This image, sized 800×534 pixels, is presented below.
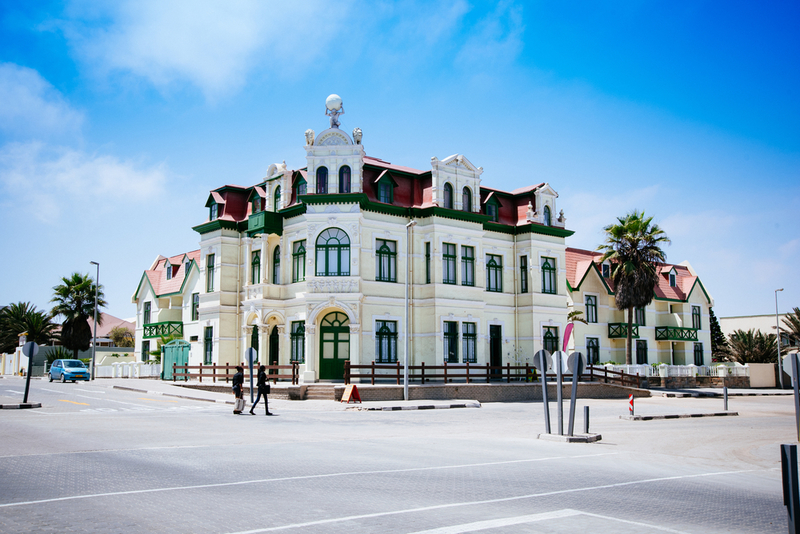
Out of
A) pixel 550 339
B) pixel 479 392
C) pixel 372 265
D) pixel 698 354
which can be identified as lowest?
pixel 479 392

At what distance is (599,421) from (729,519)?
51.0 feet

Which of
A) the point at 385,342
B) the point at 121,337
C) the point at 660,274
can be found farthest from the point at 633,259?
the point at 121,337

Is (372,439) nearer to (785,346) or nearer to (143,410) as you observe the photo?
(143,410)

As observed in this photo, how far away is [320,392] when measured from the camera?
2988 centimetres

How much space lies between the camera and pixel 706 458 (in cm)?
1388

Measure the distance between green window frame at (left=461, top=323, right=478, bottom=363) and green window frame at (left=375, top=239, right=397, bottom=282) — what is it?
4.84 meters

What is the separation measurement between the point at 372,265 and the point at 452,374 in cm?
681

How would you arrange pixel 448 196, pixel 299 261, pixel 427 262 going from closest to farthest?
pixel 299 261, pixel 427 262, pixel 448 196

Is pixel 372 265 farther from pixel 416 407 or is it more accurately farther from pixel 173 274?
pixel 173 274

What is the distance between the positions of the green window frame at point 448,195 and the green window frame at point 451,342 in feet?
20.6

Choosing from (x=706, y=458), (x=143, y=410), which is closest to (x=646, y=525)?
(x=706, y=458)

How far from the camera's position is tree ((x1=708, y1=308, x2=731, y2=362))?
59953mm

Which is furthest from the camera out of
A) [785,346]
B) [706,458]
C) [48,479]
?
[785,346]

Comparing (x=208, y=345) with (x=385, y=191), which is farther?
(x=208, y=345)
